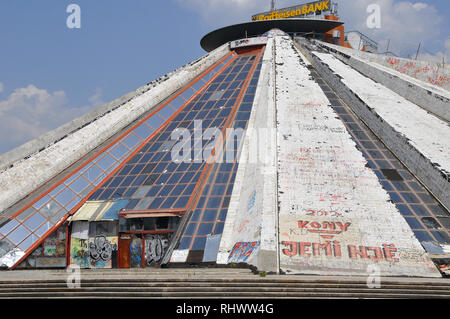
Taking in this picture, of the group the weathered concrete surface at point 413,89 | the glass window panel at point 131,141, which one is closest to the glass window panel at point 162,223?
the glass window panel at point 131,141

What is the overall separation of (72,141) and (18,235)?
227 inches

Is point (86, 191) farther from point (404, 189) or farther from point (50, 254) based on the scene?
point (404, 189)

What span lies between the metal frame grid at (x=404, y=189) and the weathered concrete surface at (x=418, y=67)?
42.0 ft

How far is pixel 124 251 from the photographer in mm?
15391

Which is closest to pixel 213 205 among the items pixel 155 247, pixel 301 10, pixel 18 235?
pixel 155 247

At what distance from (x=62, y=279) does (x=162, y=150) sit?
958cm

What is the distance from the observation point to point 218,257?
517 inches

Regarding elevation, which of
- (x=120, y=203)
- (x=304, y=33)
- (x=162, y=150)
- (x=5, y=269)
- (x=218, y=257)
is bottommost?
(x=5, y=269)

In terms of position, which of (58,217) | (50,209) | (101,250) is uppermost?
(50,209)

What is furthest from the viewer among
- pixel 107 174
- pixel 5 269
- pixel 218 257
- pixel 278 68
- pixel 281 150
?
pixel 278 68

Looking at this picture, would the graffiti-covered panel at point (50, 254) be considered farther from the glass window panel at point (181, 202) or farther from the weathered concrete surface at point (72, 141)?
the glass window panel at point (181, 202)
